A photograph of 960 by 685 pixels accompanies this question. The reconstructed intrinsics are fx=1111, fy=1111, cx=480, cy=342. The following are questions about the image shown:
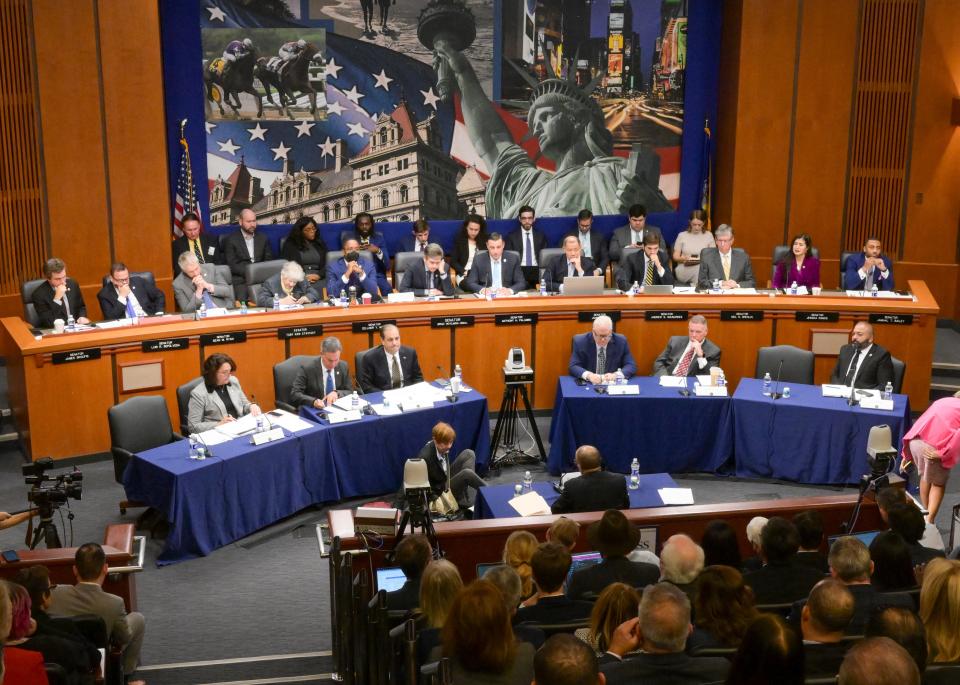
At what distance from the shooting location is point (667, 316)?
1121 centimetres

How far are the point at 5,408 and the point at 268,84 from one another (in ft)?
16.4

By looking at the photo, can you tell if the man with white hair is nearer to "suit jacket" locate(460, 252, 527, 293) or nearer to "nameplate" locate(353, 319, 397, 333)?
"nameplate" locate(353, 319, 397, 333)

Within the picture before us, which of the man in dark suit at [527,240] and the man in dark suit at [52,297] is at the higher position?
the man in dark suit at [527,240]

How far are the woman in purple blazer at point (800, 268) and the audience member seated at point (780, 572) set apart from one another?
273 inches

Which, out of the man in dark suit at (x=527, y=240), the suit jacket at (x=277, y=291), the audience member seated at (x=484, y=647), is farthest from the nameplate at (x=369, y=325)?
the audience member seated at (x=484, y=647)

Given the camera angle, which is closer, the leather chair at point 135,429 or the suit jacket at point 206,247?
the leather chair at point 135,429

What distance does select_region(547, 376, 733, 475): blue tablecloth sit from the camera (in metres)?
9.84

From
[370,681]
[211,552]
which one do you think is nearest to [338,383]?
[211,552]

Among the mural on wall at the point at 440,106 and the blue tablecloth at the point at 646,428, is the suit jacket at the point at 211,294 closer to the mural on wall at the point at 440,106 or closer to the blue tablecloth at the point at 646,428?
the mural on wall at the point at 440,106

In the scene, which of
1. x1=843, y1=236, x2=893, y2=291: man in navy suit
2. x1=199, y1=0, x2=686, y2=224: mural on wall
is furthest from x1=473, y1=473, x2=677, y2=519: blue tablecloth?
x1=199, y1=0, x2=686, y2=224: mural on wall

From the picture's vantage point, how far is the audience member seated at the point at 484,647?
4148 millimetres

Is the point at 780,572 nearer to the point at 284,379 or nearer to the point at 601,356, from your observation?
the point at 601,356

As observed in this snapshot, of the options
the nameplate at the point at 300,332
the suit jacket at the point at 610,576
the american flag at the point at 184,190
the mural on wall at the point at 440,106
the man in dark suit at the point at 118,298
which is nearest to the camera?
the suit jacket at the point at 610,576

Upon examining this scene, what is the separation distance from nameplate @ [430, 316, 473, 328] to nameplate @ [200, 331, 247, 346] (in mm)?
1837
